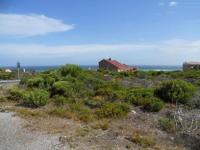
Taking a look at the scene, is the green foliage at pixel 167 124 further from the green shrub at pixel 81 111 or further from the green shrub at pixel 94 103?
the green shrub at pixel 94 103

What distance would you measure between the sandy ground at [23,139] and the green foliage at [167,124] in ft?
10.4

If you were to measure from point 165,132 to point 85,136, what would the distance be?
233cm

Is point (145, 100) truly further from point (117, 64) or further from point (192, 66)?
point (192, 66)

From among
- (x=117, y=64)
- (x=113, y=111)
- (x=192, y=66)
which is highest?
(x=113, y=111)

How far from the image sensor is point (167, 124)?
1042 centimetres

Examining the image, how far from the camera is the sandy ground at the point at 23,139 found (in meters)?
8.59

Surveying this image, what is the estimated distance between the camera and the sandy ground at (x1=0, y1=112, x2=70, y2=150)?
8.59m

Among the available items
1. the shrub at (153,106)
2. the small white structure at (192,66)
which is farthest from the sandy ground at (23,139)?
the small white structure at (192,66)

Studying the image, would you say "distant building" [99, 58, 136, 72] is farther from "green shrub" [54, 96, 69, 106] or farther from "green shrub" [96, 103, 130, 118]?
"green shrub" [96, 103, 130, 118]

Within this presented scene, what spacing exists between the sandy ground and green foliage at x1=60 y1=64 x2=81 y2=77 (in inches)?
464

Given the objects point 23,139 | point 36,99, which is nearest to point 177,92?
point 36,99

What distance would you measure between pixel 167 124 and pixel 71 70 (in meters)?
13.5

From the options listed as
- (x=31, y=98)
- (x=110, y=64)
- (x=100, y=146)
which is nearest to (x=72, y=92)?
(x=31, y=98)

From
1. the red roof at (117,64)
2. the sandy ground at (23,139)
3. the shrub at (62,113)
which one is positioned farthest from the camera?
the red roof at (117,64)
